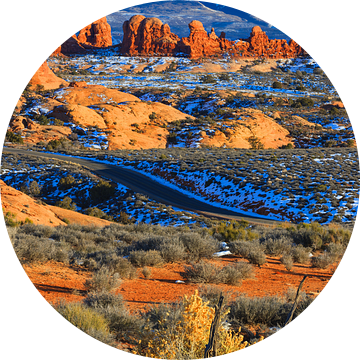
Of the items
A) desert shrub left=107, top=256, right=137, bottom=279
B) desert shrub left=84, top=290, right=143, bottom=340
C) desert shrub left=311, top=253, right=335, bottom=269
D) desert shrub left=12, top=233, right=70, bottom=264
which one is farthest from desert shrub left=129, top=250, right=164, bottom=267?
desert shrub left=311, top=253, right=335, bottom=269

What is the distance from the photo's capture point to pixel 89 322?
212 inches

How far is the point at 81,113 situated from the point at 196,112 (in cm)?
2907

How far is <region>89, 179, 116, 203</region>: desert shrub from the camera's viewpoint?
31098 mm

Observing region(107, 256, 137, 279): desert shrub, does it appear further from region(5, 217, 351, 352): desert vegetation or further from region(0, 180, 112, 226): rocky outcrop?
region(0, 180, 112, 226): rocky outcrop

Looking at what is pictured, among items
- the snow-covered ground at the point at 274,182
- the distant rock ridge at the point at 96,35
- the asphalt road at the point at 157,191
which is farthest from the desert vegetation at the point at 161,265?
the distant rock ridge at the point at 96,35

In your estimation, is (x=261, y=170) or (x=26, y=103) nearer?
(x=261, y=170)

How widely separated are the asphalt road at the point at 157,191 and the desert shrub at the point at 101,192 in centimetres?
215

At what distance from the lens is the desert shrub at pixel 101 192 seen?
31.1 metres

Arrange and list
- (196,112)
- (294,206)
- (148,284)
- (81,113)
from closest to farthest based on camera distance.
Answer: (148,284)
(294,206)
(81,113)
(196,112)

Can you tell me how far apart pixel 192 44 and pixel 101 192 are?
138010 mm

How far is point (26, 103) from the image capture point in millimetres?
66750

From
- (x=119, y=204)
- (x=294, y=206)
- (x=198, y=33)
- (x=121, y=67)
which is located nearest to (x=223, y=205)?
(x=294, y=206)

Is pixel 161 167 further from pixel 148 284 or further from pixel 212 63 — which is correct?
pixel 212 63

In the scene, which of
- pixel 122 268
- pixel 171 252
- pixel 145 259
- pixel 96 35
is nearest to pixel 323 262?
pixel 171 252
